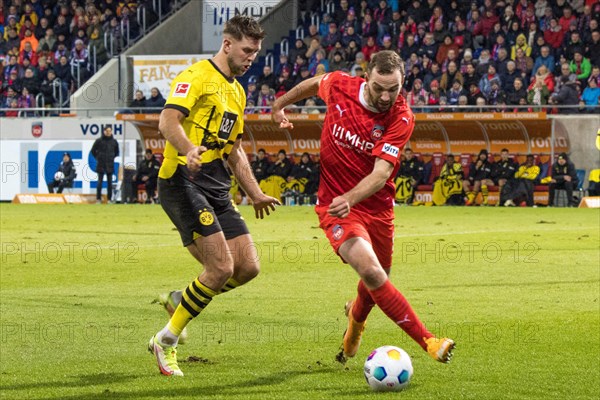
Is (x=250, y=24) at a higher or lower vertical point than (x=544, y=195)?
higher

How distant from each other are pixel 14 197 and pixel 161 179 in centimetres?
2535

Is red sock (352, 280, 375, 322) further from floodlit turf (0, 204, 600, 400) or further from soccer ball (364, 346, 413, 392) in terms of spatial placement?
soccer ball (364, 346, 413, 392)

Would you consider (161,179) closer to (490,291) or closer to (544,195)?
(490,291)

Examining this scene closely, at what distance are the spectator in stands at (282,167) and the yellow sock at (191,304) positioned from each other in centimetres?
2289

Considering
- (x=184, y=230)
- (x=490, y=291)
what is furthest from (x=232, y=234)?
(x=490, y=291)

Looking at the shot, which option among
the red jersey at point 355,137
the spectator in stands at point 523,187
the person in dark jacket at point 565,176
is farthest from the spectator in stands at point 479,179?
the red jersey at point 355,137

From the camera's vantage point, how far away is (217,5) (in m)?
36.7

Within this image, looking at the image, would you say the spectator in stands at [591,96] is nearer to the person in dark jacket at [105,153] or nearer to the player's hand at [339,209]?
the person in dark jacket at [105,153]

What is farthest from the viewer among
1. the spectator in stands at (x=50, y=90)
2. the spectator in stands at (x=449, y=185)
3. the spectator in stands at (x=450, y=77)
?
the spectator in stands at (x=50, y=90)

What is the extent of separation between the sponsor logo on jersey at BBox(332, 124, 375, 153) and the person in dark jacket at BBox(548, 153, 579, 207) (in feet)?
67.8

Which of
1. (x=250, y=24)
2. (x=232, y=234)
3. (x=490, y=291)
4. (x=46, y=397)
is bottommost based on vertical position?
(x=490, y=291)

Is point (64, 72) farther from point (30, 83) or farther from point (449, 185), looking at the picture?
point (449, 185)

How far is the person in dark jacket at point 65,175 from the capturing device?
3105cm

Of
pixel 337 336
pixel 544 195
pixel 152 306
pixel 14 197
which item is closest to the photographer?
pixel 337 336
